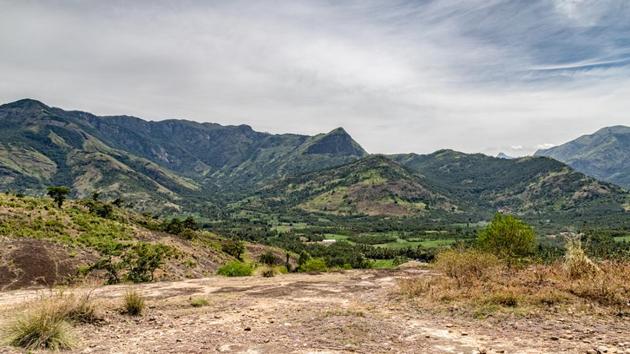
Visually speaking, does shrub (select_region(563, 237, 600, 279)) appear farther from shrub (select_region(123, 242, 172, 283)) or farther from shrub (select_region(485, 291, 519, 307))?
shrub (select_region(123, 242, 172, 283))

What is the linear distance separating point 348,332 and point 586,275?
34.8ft

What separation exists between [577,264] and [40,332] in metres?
18.9

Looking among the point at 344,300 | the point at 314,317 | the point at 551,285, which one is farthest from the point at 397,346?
the point at 551,285

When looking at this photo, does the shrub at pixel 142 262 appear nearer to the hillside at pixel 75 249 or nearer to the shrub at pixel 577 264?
the hillside at pixel 75 249

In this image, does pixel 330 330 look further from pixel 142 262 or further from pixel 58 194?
pixel 58 194

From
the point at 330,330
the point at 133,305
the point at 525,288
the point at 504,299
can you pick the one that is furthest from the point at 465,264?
the point at 133,305

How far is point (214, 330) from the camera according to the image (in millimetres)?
11773

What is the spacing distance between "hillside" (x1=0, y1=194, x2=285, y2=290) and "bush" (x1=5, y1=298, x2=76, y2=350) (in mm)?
20891

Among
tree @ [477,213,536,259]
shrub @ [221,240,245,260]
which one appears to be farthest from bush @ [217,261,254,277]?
shrub @ [221,240,245,260]

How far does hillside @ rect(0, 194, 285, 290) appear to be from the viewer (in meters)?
36.5

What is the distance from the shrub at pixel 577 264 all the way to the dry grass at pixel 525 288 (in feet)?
0.11

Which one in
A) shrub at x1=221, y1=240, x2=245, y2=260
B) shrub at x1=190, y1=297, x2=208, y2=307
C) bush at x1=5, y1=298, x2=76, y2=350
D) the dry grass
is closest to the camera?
bush at x1=5, y1=298, x2=76, y2=350

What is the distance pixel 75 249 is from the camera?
44250 millimetres

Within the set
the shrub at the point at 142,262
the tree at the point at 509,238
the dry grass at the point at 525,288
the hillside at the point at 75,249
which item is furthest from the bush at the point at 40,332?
the tree at the point at 509,238
